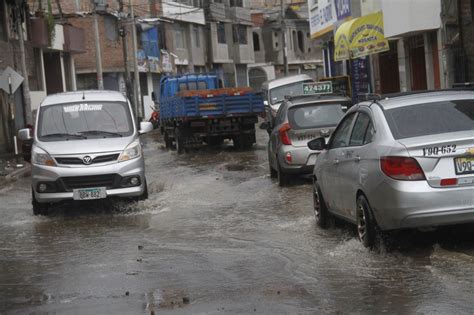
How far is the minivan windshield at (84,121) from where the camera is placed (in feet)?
46.0

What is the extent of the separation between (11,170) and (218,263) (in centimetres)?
1673

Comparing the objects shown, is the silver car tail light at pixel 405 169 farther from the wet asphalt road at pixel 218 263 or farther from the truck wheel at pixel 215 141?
the truck wheel at pixel 215 141

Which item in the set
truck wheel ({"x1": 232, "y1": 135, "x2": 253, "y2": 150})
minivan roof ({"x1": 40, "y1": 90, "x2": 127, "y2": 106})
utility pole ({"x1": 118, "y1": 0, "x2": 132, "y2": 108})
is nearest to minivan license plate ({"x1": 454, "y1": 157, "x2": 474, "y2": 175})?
minivan roof ({"x1": 40, "y1": 90, "x2": 127, "y2": 106})

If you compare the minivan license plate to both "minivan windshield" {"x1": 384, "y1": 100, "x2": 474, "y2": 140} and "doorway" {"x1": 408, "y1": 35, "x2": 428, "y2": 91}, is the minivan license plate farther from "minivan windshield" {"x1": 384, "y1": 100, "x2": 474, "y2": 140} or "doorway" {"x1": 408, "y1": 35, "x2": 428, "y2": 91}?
"doorway" {"x1": 408, "y1": 35, "x2": 428, "y2": 91}

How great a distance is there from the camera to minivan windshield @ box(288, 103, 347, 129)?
50.6 ft

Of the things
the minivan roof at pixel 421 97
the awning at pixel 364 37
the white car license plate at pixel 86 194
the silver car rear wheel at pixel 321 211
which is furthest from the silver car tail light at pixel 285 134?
the awning at pixel 364 37

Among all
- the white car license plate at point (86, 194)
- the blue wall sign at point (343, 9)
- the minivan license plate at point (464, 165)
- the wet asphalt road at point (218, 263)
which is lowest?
the wet asphalt road at point (218, 263)

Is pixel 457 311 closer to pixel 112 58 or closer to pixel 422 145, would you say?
pixel 422 145

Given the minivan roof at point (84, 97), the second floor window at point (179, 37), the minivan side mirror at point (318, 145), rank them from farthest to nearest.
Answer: the second floor window at point (179, 37)
the minivan roof at point (84, 97)
the minivan side mirror at point (318, 145)

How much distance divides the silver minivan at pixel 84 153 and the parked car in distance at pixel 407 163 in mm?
4687

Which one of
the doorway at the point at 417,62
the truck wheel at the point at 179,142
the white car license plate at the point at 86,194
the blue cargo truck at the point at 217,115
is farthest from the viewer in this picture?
the doorway at the point at 417,62

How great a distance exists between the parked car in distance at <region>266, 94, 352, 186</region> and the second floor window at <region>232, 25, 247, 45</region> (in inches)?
2216

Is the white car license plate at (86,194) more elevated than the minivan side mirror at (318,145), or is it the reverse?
the minivan side mirror at (318,145)

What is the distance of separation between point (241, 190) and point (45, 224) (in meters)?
4.27
